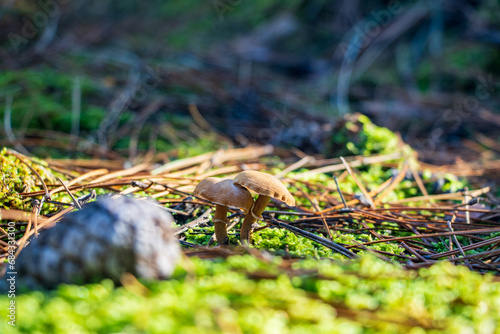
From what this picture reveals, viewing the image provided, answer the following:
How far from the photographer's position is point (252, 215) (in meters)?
1.69

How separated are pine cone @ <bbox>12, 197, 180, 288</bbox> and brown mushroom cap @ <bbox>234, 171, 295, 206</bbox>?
44 cm

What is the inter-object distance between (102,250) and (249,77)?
5306mm

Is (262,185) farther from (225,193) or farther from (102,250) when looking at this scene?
(102,250)

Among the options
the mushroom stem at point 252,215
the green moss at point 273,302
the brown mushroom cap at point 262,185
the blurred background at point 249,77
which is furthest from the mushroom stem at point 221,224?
the blurred background at point 249,77

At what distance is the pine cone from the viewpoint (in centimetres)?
108

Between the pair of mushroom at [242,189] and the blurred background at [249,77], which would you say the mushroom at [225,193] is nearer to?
the pair of mushroom at [242,189]

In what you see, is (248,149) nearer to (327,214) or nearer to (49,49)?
(327,214)

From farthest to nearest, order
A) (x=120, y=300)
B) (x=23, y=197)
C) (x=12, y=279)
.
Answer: (x=23, y=197), (x=12, y=279), (x=120, y=300)

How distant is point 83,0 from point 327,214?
30.0 feet

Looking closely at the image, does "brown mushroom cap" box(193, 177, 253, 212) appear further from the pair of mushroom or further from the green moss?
the green moss

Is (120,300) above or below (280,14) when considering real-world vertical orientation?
below

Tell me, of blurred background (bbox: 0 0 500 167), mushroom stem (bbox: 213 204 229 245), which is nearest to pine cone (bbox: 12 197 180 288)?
mushroom stem (bbox: 213 204 229 245)

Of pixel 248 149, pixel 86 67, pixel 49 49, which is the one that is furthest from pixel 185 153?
pixel 49 49

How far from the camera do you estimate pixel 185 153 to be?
351 cm
